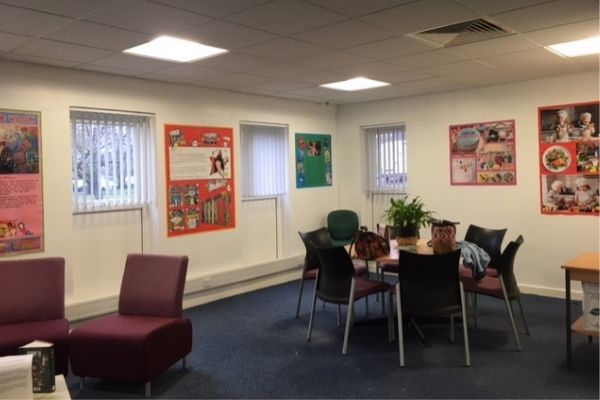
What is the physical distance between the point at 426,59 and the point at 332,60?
2.71 feet

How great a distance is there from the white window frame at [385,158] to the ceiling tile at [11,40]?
455cm

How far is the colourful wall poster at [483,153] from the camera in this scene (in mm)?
5820

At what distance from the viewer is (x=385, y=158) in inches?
281

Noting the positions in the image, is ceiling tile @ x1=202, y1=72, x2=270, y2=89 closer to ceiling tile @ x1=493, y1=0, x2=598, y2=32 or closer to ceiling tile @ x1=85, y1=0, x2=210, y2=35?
ceiling tile @ x1=85, y1=0, x2=210, y2=35

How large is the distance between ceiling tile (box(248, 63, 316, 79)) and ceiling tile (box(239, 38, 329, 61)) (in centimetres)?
32

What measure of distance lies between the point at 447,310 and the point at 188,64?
9.67 ft

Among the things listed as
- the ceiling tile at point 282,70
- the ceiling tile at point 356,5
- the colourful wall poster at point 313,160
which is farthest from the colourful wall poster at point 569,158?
the ceiling tile at point 356,5

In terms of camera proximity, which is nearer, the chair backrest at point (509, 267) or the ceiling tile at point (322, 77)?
the chair backrest at point (509, 267)

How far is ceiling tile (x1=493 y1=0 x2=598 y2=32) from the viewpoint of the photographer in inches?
121

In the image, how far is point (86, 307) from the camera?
4.69 m

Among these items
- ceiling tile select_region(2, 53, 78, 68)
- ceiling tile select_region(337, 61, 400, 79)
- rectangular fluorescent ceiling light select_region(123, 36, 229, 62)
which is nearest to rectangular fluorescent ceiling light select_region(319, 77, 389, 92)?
ceiling tile select_region(337, 61, 400, 79)

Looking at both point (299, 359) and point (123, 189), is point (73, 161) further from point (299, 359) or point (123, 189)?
point (299, 359)

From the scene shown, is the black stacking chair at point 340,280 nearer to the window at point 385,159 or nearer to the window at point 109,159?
the window at point 109,159

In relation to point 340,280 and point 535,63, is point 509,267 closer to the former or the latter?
point 340,280
